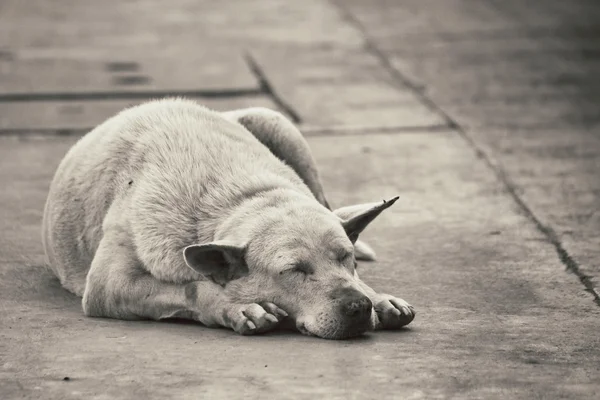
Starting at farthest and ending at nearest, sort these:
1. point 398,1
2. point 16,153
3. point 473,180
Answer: point 398,1 → point 16,153 → point 473,180

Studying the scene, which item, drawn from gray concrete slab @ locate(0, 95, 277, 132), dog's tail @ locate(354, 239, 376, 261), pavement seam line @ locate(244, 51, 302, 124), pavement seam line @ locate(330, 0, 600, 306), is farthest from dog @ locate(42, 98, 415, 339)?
pavement seam line @ locate(244, 51, 302, 124)

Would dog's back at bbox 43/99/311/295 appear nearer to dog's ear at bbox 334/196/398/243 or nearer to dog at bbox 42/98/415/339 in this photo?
dog at bbox 42/98/415/339

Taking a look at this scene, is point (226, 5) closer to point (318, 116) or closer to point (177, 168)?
point (318, 116)

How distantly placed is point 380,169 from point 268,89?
2650 mm

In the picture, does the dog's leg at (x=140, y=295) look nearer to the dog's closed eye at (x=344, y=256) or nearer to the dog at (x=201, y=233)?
the dog at (x=201, y=233)

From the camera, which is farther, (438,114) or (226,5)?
(226,5)

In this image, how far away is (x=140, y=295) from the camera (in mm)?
5977

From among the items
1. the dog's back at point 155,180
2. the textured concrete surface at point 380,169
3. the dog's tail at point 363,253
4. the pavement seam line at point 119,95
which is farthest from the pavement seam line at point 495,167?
the dog's back at point 155,180

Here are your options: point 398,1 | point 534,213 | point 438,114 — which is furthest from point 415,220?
point 398,1

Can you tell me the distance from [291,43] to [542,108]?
3501mm

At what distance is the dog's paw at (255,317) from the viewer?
5.60 metres

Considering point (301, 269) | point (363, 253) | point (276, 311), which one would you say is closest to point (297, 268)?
point (301, 269)

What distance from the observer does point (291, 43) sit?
13602 mm

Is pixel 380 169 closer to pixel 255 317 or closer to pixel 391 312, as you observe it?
pixel 391 312
